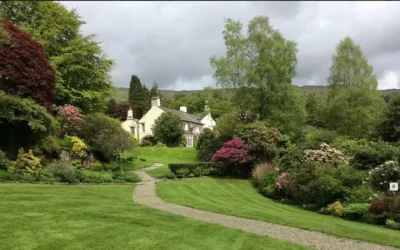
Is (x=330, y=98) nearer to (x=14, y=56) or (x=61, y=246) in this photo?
(x=14, y=56)

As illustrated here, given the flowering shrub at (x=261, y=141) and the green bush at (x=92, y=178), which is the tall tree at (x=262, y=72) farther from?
the green bush at (x=92, y=178)

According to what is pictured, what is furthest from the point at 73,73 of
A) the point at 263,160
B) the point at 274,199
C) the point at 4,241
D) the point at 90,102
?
the point at 4,241

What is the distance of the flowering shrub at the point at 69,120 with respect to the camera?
2812 centimetres

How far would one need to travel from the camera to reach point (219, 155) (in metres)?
28.1

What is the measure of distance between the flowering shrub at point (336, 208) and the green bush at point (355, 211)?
23 centimetres

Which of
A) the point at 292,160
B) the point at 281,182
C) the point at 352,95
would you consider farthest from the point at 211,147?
the point at 281,182

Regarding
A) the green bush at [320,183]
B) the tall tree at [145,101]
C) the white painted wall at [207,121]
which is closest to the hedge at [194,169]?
the green bush at [320,183]

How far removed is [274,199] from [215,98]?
2304cm

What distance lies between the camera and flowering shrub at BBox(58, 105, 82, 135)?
2812 centimetres

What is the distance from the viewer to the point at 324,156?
21344 millimetres

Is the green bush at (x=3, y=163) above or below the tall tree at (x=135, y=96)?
below

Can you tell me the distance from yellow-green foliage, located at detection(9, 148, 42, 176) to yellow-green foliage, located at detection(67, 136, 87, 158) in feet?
17.1

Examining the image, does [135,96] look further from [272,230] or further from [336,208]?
[272,230]

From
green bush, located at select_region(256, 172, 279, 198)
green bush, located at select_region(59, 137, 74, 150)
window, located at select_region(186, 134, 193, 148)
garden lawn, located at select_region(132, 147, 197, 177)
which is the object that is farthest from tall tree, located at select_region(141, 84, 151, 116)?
green bush, located at select_region(256, 172, 279, 198)
